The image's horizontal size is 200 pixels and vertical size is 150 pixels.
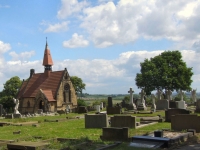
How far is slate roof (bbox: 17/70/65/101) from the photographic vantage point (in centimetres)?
5264

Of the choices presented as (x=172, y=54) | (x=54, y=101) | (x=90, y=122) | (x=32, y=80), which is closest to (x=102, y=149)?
(x=90, y=122)

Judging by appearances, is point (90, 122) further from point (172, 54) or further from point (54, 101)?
point (172, 54)

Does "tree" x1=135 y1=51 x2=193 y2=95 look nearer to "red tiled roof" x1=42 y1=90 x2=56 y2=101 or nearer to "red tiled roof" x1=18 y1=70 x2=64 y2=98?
"red tiled roof" x1=18 y1=70 x2=64 y2=98

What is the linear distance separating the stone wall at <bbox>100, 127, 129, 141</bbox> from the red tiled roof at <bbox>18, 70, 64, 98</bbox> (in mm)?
41546

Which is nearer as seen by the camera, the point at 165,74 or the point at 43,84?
the point at 165,74

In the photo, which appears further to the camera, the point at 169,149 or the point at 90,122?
the point at 90,122

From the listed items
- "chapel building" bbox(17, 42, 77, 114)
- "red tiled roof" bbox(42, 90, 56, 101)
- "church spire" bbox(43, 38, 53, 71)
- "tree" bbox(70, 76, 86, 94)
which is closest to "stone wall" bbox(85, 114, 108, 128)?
"chapel building" bbox(17, 42, 77, 114)

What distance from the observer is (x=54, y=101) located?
51.0 metres

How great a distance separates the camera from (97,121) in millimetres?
15625

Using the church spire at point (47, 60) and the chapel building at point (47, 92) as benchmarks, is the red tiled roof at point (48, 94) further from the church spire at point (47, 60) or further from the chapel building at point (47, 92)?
the church spire at point (47, 60)

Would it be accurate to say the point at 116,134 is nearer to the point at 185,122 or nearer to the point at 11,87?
the point at 185,122

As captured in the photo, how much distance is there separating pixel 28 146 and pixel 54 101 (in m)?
42.6

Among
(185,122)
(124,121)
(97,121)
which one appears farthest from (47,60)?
(185,122)

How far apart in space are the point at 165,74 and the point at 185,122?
124 feet
